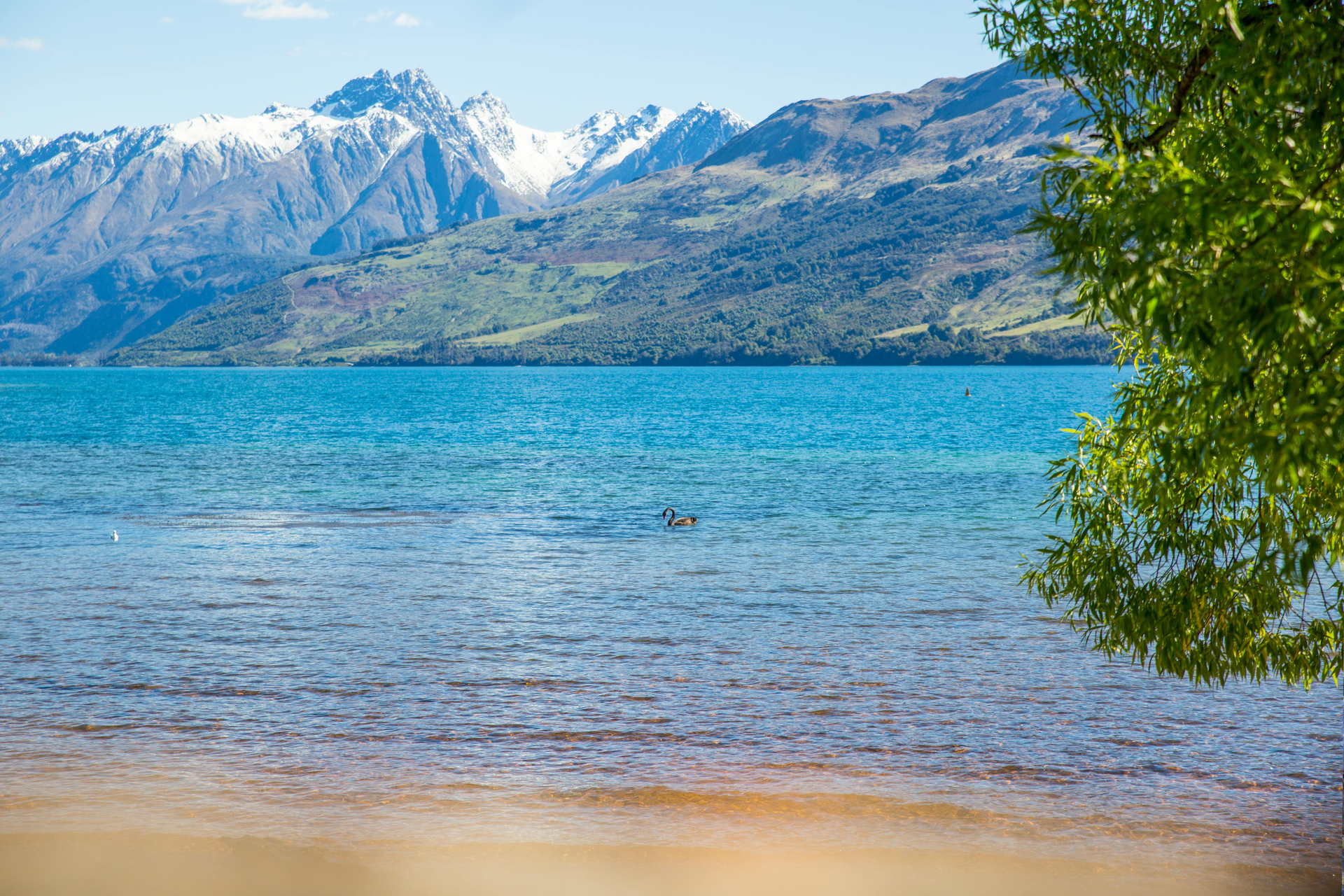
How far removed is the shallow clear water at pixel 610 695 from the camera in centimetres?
1391

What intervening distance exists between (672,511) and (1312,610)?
23763mm

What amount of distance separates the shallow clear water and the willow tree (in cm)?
323

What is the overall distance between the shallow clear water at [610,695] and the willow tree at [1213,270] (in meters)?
3.23

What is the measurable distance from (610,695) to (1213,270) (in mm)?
14283

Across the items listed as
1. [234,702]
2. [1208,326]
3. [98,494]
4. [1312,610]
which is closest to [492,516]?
[98,494]

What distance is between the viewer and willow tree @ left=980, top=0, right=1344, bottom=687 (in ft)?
22.1

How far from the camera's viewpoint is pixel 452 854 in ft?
42.0

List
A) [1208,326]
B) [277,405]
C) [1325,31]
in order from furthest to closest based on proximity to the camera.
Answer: [277,405] → [1325,31] → [1208,326]

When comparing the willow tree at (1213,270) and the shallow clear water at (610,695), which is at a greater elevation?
the willow tree at (1213,270)

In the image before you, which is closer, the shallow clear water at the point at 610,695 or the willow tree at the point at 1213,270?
the willow tree at the point at 1213,270

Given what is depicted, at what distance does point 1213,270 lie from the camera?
275 inches

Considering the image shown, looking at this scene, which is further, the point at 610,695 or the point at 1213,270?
the point at 610,695

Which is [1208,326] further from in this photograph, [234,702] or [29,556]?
[29,556]

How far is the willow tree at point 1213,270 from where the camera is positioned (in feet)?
22.1
